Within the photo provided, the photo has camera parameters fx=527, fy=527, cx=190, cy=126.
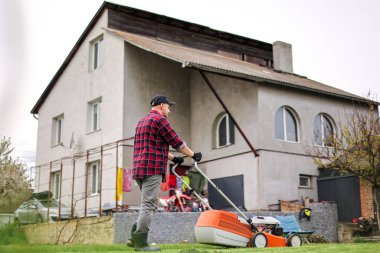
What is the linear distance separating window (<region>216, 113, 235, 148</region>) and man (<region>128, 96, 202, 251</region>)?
47.4 ft

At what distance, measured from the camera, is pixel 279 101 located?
68.0 ft

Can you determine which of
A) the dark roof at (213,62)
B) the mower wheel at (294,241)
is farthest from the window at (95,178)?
the mower wheel at (294,241)

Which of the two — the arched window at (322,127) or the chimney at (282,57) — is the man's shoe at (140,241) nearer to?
the arched window at (322,127)

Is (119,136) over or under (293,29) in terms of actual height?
over

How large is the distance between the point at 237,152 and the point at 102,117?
619 cm

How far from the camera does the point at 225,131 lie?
21453 mm

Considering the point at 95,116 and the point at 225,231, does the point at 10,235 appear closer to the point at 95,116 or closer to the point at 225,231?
the point at 225,231

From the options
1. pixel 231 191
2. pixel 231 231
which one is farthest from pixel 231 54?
pixel 231 231

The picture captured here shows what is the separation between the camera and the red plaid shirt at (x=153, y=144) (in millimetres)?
6410

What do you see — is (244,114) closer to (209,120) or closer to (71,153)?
(209,120)

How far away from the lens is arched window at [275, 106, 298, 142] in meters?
20.8

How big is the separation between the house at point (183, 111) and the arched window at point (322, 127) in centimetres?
4

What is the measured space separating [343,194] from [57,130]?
14.5 m

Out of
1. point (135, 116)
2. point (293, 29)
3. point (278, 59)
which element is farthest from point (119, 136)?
point (293, 29)
